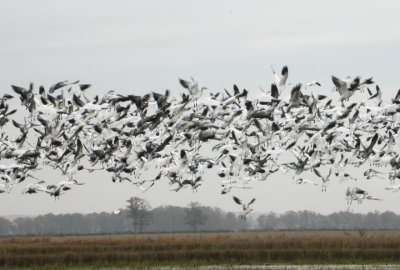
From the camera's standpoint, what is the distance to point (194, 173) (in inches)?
1024

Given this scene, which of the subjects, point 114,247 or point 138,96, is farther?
point 114,247

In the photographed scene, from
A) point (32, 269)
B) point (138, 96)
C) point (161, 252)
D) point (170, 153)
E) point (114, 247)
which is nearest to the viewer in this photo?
point (138, 96)

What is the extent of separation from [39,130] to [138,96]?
3.53m

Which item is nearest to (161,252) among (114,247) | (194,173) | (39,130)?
(114,247)

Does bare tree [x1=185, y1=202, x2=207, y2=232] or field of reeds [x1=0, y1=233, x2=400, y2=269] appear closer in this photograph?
field of reeds [x1=0, y1=233, x2=400, y2=269]

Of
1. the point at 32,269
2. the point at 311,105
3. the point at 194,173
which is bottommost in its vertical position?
the point at 32,269

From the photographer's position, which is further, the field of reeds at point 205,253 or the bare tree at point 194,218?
the bare tree at point 194,218

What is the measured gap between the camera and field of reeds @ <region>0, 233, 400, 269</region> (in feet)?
102

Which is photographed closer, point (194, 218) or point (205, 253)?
point (205, 253)

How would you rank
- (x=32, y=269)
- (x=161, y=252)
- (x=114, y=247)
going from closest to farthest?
1. (x=32, y=269)
2. (x=161, y=252)
3. (x=114, y=247)

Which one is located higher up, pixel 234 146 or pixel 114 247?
pixel 234 146

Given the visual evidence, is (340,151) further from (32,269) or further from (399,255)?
(32,269)

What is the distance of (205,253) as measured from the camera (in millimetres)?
32219

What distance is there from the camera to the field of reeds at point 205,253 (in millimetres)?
31219
